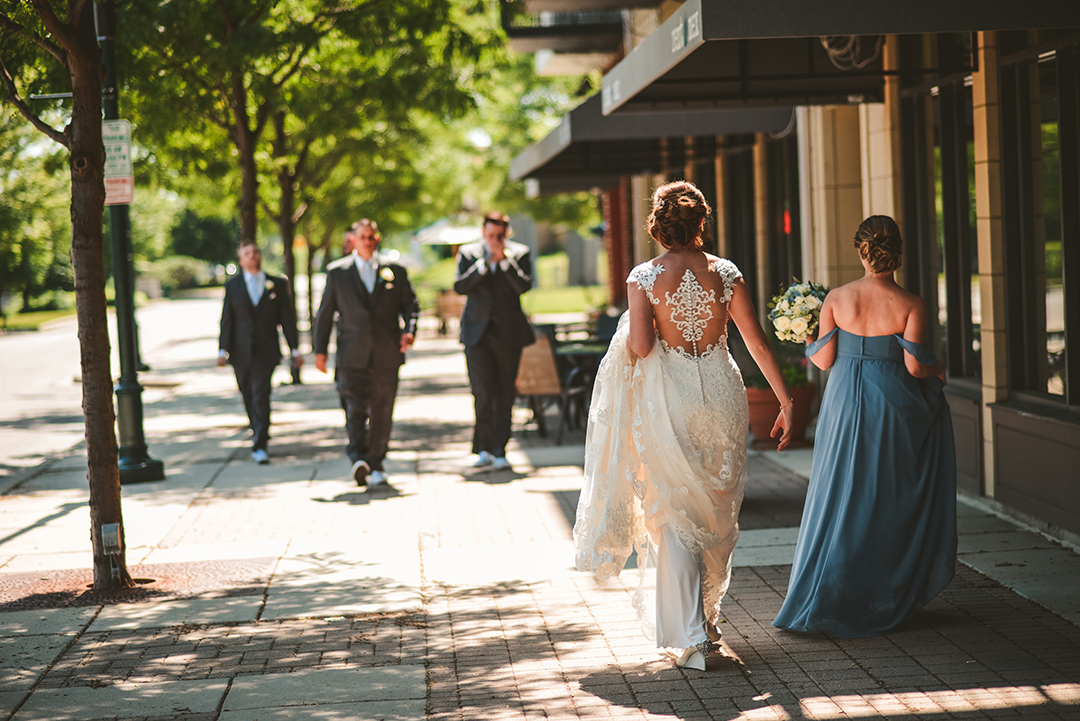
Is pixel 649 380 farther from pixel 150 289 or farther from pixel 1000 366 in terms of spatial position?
pixel 150 289

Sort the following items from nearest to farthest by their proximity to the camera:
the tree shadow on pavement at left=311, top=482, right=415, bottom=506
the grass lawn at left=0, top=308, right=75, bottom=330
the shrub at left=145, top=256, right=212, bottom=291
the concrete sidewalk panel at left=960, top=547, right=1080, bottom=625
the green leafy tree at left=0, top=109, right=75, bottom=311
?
the concrete sidewalk panel at left=960, top=547, right=1080, bottom=625 < the tree shadow on pavement at left=311, top=482, right=415, bottom=506 < the green leafy tree at left=0, top=109, right=75, bottom=311 < the grass lawn at left=0, top=308, right=75, bottom=330 < the shrub at left=145, top=256, right=212, bottom=291

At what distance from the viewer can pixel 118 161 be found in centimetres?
912

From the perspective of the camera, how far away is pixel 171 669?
495 cm

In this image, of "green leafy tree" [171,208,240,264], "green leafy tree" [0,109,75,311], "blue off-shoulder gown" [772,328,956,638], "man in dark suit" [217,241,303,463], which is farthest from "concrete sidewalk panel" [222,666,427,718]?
"green leafy tree" [171,208,240,264]

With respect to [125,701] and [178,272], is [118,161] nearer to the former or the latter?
[125,701]

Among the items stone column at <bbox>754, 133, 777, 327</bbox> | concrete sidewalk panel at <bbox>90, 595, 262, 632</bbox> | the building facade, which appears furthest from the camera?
stone column at <bbox>754, 133, 777, 327</bbox>

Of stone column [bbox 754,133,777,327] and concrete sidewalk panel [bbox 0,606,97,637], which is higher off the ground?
stone column [bbox 754,133,777,327]

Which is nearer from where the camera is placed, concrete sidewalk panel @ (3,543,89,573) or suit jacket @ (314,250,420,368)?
concrete sidewalk panel @ (3,543,89,573)

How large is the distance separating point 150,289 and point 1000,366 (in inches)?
2950

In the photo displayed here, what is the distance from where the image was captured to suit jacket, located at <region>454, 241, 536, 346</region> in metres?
9.69

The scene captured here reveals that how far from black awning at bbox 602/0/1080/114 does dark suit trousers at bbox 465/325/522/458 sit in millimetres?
2246

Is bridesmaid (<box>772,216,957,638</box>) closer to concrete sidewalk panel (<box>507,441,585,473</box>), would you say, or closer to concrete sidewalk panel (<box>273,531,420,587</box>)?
concrete sidewalk panel (<box>273,531,420,587</box>)

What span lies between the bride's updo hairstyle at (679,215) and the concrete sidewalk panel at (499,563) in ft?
7.45

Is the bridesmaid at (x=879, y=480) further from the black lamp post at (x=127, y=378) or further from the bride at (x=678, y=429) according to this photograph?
the black lamp post at (x=127, y=378)
